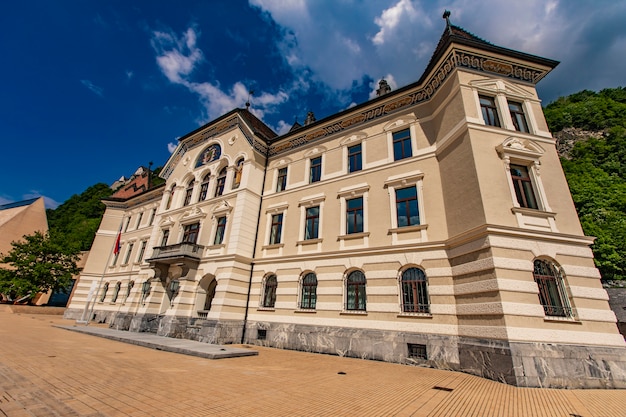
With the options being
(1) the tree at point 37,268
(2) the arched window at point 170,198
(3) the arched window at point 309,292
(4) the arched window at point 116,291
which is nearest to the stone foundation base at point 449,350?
(3) the arched window at point 309,292

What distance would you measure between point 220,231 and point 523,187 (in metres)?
18.1

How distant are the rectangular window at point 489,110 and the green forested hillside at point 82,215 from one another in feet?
188

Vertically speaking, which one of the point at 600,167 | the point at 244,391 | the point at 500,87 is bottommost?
the point at 244,391

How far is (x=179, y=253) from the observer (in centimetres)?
1852

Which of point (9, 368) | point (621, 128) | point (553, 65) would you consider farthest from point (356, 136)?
point (621, 128)

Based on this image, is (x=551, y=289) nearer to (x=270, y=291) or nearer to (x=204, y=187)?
(x=270, y=291)

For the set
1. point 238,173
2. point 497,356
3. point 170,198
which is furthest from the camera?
point 170,198

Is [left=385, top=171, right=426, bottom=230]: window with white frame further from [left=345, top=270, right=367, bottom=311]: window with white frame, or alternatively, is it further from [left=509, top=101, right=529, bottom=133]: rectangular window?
[left=509, top=101, right=529, bottom=133]: rectangular window

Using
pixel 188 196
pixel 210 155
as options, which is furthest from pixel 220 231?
pixel 210 155

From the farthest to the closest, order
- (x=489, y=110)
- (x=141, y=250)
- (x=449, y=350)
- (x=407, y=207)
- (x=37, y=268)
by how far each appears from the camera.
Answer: (x=37, y=268), (x=141, y=250), (x=407, y=207), (x=489, y=110), (x=449, y=350)

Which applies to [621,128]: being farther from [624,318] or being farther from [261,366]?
[261,366]

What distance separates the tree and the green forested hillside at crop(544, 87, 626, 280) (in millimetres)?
60800

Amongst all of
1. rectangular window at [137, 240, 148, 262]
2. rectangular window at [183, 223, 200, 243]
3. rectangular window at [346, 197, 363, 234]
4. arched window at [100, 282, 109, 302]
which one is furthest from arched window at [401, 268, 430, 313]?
arched window at [100, 282, 109, 302]

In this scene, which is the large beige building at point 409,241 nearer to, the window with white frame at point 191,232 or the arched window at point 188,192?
the window with white frame at point 191,232
